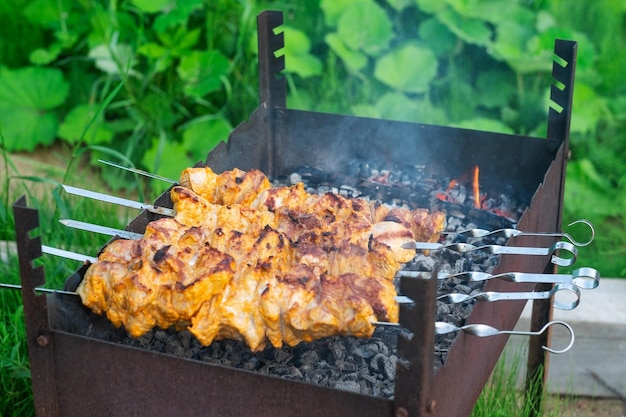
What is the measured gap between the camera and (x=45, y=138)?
4.98 m

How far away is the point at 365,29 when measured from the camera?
16.1 feet

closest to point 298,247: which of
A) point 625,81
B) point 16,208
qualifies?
point 16,208

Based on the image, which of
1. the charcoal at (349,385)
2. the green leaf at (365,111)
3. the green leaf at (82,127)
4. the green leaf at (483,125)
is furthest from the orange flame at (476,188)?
the green leaf at (82,127)

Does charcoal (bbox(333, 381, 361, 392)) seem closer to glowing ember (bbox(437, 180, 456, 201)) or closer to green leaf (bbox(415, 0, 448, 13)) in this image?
glowing ember (bbox(437, 180, 456, 201))

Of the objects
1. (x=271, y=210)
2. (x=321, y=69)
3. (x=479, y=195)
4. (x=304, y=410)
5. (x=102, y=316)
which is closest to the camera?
(x=304, y=410)

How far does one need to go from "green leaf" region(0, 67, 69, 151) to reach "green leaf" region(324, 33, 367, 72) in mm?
1542

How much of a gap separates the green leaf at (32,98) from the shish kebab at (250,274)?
9.49 feet

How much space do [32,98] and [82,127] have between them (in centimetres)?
38

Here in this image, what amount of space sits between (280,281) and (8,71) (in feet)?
11.6

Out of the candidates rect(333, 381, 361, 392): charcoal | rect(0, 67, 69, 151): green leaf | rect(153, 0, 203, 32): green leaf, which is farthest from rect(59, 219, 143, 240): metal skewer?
rect(0, 67, 69, 151): green leaf

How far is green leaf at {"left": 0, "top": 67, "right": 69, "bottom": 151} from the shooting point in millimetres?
5004

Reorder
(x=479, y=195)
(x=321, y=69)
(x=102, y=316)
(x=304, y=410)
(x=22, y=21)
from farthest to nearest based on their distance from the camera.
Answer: (x=22, y=21) < (x=321, y=69) < (x=479, y=195) < (x=102, y=316) < (x=304, y=410)

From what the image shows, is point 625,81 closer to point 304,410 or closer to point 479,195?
point 479,195

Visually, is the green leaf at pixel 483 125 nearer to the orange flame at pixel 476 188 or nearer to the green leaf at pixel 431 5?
the green leaf at pixel 431 5
